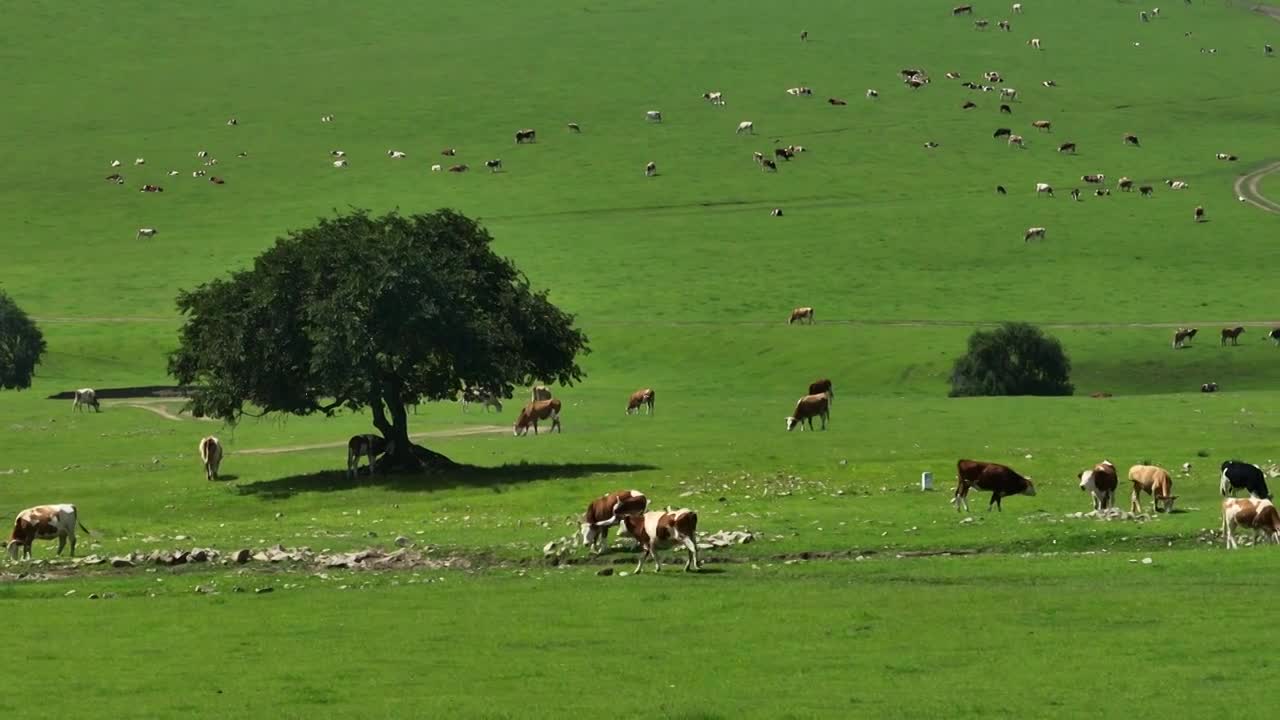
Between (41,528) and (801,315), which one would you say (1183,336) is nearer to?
(801,315)

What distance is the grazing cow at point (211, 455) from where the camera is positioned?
46969 mm

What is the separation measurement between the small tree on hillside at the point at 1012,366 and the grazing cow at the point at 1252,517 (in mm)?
39925

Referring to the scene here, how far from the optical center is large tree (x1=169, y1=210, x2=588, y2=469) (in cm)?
4666

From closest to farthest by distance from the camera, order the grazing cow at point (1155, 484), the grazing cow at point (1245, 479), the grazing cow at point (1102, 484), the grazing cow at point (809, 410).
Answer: the grazing cow at point (1102, 484)
the grazing cow at point (1155, 484)
the grazing cow at point (1245, 479)
the grazing cow at point (809, 410)

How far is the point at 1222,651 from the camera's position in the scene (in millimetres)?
22062

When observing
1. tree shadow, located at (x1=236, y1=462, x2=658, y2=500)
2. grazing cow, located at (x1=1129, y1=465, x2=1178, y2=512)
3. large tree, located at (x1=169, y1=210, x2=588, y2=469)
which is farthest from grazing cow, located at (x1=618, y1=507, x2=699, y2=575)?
large tree, located at (x1=169, y1=210, x2=588, y2=469)

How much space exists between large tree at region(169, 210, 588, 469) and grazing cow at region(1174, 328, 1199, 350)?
124 feet

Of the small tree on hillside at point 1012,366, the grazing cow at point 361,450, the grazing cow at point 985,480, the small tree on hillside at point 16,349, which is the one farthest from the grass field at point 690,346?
the small tree on hillside at point 16,349

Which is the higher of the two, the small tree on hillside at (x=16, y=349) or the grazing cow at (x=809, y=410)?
the small tree on hillside at (x=16, y=349)

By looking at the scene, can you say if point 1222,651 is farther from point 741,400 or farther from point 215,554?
point 741,400

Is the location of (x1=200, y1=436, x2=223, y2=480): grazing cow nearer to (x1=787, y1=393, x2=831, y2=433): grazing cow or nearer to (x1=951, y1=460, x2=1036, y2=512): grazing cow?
(x1=787, y1=393, x2=831, y2=433): grazing cow

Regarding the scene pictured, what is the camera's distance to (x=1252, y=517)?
99.7 ft

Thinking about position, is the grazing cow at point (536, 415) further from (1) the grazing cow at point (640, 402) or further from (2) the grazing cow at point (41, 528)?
(2) the grazing cow at point (41, 528)

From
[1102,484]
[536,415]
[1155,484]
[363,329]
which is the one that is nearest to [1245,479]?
[1155,484]
